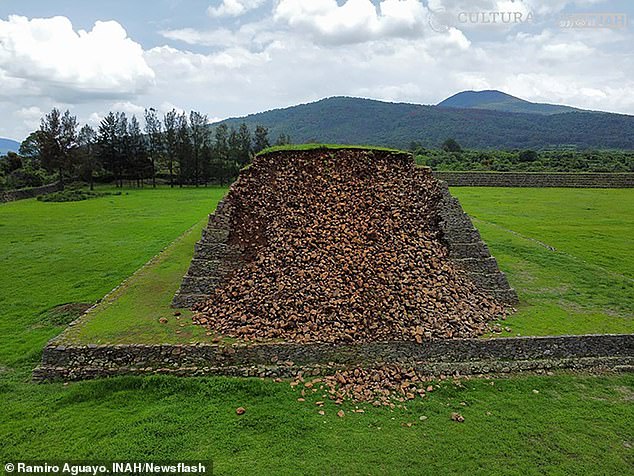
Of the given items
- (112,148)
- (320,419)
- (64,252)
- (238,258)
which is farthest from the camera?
(112,148)

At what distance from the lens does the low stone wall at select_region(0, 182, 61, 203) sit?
3025 centimetres

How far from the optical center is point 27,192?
3312cm

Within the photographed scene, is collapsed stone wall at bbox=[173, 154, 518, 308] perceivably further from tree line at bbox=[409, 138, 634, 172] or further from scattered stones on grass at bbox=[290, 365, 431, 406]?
tree line at bbox=[409, 138, 634, 172]

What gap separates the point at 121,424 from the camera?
17.6 ft

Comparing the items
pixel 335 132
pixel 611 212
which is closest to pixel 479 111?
pixel 335 132

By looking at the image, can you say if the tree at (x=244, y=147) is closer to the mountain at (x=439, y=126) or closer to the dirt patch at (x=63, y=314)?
the dirt patch at (x=63, y=314)

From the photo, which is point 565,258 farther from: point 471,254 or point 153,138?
point 153,138

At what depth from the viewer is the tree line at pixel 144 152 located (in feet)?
131

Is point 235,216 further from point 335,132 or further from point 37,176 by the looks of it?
point 335,132

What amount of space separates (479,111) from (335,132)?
1728 inches

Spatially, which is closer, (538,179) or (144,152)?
(538,179)

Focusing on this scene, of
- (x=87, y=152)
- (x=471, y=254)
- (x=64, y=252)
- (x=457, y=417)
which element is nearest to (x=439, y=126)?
(x=87, y=152)

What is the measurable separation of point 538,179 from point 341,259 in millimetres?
31489

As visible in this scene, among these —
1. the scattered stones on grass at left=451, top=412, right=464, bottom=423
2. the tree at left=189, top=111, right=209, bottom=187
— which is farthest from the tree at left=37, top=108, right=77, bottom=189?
the scattered stones on grass at left=451, top=412, right=464, bottom=423
